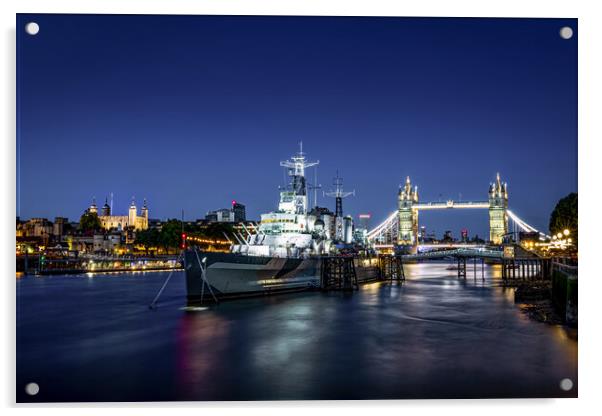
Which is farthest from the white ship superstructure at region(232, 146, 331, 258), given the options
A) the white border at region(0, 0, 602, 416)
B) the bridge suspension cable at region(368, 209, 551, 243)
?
the bridge suspension cable at region(368, 209, 551, 243)

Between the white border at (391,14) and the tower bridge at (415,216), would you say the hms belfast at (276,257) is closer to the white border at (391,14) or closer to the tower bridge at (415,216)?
the white border at (391,14)

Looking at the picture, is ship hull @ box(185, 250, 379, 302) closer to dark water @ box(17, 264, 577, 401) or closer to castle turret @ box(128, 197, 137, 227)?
dark water @ box(17, 264, 577, 401)

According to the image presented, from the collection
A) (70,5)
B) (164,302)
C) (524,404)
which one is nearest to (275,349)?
(524,404)

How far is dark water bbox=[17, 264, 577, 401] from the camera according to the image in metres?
10.5

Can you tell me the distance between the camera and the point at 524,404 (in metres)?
9.20

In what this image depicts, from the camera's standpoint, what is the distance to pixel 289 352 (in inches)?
557

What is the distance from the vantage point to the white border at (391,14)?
29.6 feet

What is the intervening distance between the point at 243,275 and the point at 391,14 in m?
17.2

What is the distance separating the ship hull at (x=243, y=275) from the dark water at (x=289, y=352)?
100 centimetres

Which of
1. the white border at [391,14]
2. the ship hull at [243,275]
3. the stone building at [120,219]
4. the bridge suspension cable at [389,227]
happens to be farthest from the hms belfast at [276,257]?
the stone building at [120,219]

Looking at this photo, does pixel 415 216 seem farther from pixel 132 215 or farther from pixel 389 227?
pixel 132 215

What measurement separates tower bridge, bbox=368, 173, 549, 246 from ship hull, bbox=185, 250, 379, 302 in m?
65.9

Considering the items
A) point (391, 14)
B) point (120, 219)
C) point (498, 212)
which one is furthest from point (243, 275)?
point (120, 219)
